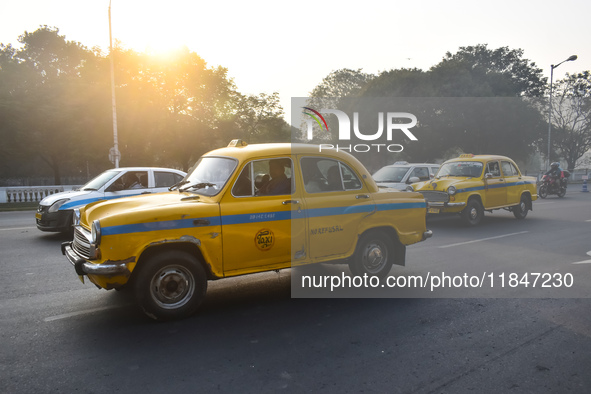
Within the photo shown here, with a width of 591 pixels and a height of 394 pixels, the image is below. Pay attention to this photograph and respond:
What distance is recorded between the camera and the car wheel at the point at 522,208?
14.3 metres

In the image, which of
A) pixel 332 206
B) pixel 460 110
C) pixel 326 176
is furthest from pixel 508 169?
pixel 460 110

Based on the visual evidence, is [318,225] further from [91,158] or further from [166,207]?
[91,158]

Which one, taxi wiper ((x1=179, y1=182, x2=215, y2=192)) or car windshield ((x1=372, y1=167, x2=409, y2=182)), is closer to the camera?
taxi wiper ((x1=179, y1=182, x2=215, y2=192))

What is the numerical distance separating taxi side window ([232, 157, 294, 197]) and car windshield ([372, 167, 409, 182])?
377 inches

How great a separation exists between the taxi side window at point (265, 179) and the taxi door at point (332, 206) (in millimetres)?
220

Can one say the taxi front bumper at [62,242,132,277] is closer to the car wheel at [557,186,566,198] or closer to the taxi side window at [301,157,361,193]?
the taxi side window at [301,157,361,193]

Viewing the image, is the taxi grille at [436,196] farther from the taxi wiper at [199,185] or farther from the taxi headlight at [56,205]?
the taxi headlight at [56,205]

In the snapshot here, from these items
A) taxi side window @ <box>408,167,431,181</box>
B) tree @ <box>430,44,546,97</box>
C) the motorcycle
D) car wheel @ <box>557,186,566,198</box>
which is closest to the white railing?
taxi side window @ <box>408,167,431,181</box>

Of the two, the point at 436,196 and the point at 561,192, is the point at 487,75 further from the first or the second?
the point at 436,196

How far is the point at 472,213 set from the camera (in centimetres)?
1276

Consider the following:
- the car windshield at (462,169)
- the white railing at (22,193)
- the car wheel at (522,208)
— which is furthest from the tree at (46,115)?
the car wheel at (522,208)

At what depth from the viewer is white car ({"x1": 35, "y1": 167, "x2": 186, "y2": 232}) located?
1049 centimetres

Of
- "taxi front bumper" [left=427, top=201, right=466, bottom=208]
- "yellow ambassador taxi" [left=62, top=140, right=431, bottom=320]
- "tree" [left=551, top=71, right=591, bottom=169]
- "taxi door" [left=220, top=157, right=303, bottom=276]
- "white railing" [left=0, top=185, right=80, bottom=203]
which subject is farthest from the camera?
"tree" [left=551, top=71, right=591, bottom=169]

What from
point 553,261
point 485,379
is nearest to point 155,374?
point 485,379
